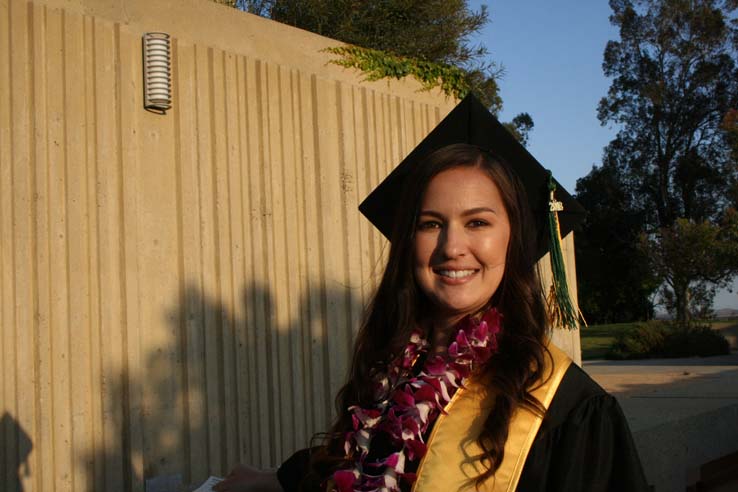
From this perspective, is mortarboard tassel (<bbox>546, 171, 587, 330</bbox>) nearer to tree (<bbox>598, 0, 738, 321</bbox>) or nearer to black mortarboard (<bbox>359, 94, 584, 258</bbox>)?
black mortarboard (<bbox>359, 94, 584, 258</bbox>)

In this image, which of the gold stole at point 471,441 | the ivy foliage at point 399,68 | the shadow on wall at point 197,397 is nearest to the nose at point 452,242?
the gold stole at point 471,441

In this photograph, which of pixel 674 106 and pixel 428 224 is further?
pixel 674 106

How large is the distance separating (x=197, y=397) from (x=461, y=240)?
12.0ft

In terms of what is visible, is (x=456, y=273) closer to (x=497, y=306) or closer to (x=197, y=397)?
(x=497, y=306)

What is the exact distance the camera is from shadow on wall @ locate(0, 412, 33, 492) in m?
4.27

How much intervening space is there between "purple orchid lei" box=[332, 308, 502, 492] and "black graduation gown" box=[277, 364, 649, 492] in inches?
10.7

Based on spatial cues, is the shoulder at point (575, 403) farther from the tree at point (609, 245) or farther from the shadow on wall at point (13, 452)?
the tree at point (609, 245)

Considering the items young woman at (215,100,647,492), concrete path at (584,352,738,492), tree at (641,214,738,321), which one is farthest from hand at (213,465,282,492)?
tree at (641,214,738,321)

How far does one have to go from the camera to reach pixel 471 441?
6.12ft

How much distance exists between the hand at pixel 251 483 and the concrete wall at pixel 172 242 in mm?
1825

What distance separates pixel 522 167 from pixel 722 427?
127 inches

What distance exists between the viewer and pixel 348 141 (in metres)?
6.56

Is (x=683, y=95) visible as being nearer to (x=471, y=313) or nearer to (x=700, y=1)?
(x=700, y=1)

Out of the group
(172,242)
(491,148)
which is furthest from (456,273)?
(172,242)
